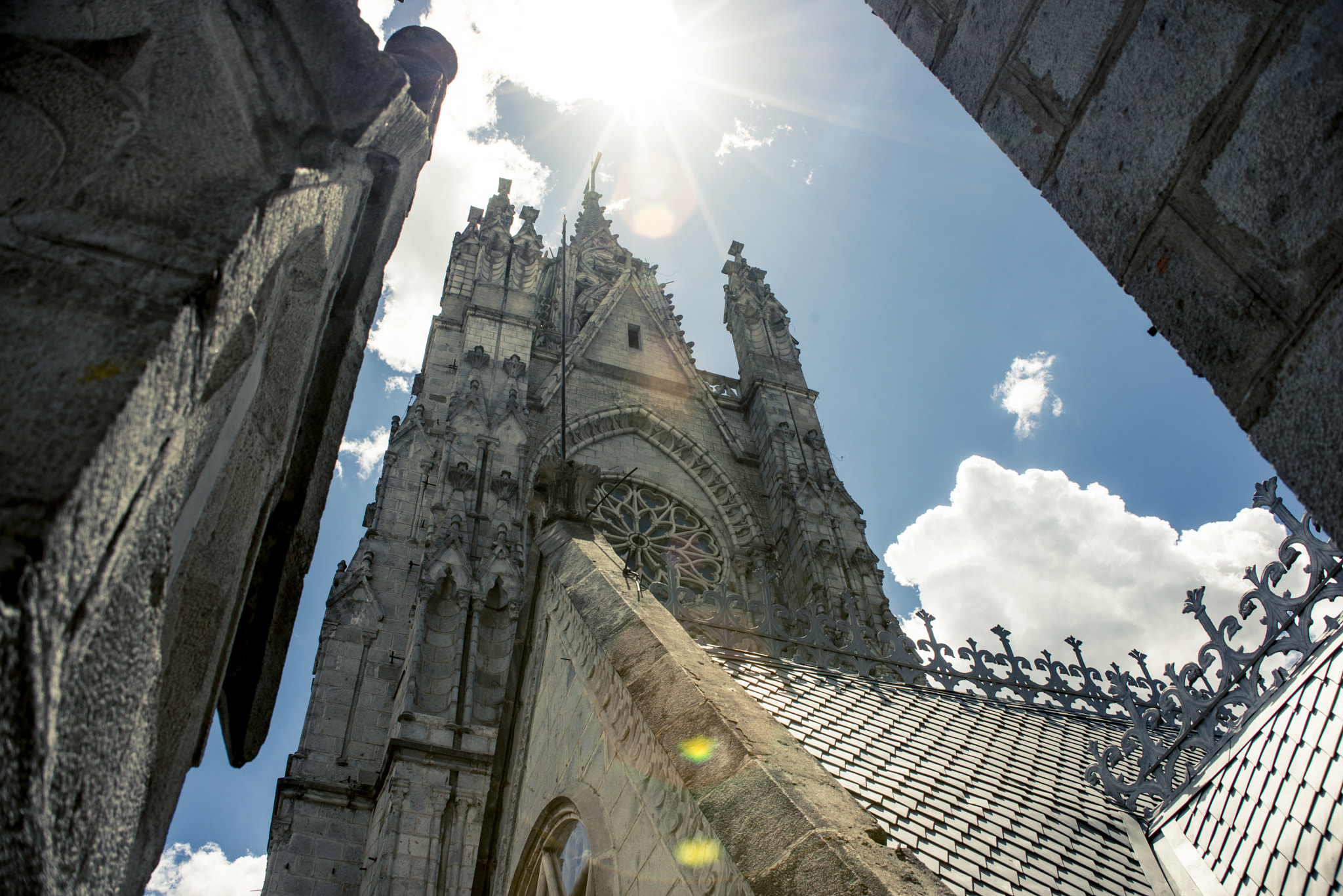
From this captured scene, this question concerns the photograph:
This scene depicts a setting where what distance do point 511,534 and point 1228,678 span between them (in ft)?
25.7

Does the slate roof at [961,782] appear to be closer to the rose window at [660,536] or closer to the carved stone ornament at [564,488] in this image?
the carved stone ornament at [564,488]

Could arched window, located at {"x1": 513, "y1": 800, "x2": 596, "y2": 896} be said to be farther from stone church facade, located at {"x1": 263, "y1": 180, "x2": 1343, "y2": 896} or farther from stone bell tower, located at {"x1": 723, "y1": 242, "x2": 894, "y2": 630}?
stone bell tower, located at {"x1": 723, "y1": 242, "x2": 894, "y2": 630}

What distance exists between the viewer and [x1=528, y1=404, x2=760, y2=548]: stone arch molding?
16.0 m

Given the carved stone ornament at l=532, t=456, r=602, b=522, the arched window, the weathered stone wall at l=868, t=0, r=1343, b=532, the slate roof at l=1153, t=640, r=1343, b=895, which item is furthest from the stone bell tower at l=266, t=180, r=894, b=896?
the slate roof at l=1153, t=640, r=1343, b=895

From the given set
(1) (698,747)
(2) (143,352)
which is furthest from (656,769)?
(2) (143,352)

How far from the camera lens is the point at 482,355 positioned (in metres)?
14.6

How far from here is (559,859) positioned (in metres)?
4.02

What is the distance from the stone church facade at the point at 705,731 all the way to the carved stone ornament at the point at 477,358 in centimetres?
4

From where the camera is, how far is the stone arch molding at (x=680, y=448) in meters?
16.0

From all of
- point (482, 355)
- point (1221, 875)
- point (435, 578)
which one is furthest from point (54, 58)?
point (482, 355)

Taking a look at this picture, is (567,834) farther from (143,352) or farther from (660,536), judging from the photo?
(660,536)

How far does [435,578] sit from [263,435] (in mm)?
7865

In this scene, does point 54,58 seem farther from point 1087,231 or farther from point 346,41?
point 1087,231

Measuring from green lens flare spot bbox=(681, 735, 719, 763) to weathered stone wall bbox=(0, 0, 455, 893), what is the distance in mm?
1550
